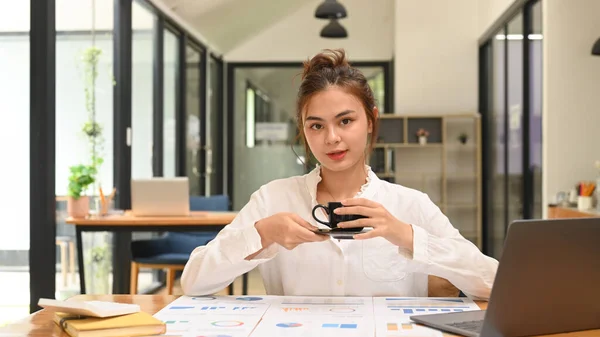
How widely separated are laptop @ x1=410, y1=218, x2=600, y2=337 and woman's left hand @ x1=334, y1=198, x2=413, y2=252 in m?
0.36

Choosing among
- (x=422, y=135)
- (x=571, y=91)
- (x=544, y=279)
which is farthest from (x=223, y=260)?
(x=422, y=135)

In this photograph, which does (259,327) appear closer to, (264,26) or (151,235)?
(151,235)

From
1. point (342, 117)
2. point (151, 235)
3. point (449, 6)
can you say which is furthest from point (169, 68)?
point (342, 117)

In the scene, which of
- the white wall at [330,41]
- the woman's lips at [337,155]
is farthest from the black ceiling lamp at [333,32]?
the woman's lips at [337,155]

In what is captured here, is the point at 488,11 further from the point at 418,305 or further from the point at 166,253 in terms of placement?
the point at 418,305

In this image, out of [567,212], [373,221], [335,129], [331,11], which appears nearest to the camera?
[373,221]

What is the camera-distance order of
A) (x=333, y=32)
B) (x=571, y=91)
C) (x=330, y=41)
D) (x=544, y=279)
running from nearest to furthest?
(x=544, y=279) → (x=571, y=91) → (x=333, y=32) → (x=330, y=41)

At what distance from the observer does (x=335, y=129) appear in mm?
2143

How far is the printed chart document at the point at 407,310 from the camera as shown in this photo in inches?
64.3

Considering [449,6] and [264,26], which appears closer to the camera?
[449,6]

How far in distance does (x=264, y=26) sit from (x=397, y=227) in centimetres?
893

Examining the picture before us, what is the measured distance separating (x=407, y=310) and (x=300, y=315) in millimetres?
247

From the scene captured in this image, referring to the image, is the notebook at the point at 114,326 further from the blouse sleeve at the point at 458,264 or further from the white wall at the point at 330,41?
the white wall at the point at 330,41

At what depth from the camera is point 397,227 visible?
1915 millimetres
